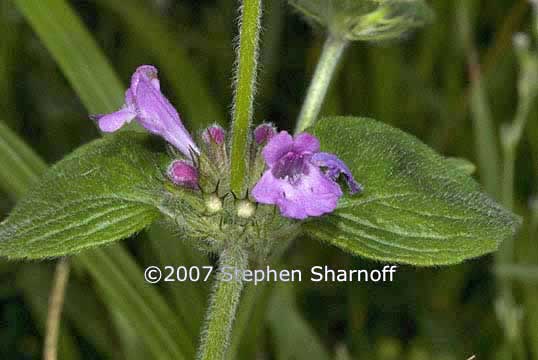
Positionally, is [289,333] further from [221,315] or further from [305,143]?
[305,143]

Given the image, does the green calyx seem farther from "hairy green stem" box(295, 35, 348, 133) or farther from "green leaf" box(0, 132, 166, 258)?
"hairy green stem" box(295, 35, 348, 133)

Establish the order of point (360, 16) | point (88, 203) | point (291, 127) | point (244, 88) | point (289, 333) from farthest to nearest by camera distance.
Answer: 1. point (291, 127)
2. point (289, 333)
3. point (360, 16)
4. point (88, 203)
5. point (244, 88)

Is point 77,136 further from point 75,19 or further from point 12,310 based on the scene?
point 75,19

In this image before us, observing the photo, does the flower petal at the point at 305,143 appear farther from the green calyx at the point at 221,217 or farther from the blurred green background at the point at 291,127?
the blurred green background at the point at 291,127

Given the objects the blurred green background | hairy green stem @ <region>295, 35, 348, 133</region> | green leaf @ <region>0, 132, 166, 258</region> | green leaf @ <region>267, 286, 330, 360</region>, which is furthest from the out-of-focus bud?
green leaf @ <region>267, 286, 330, 360</region>

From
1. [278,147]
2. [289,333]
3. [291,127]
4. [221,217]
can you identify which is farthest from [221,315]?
[291,127]

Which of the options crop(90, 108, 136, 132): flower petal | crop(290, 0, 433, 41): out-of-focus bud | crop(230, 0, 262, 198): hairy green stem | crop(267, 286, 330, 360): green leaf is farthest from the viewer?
crop(267, 286, 330, 360): green leaf

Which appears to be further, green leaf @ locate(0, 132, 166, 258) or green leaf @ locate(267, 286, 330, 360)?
green leaf @ locate(267, 286, 330, 360)

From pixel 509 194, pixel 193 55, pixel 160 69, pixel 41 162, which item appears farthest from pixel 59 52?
pixel 193 55
